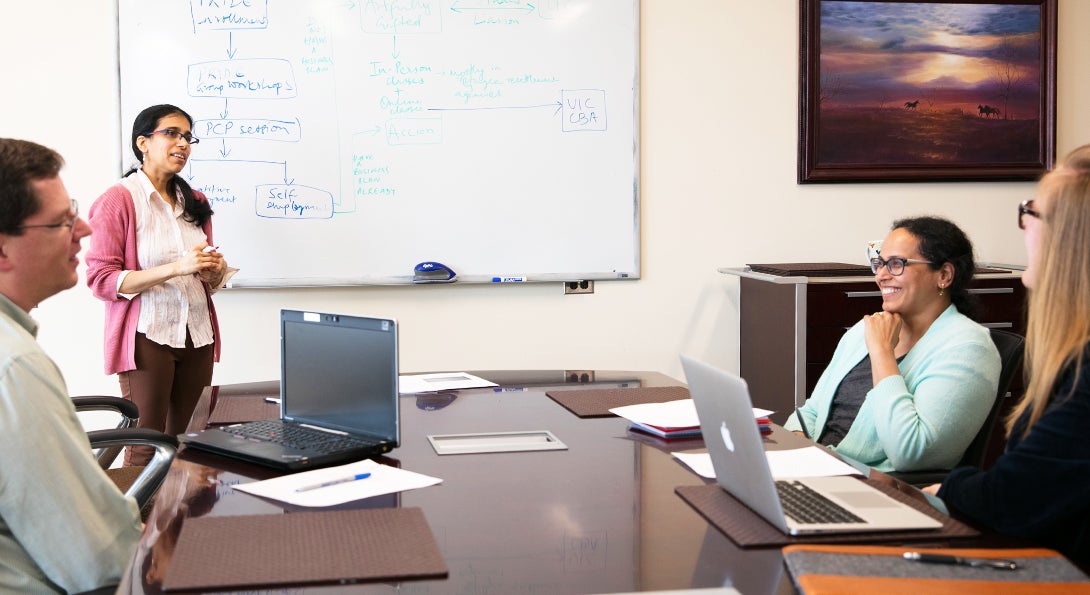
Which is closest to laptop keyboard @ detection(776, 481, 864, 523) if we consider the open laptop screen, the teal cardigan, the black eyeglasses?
the black eyeglasses

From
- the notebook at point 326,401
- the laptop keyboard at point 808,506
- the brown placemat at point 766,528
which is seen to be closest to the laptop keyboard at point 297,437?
the notebook at point 326,401

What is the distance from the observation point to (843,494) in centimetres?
150

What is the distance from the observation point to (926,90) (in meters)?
4.29

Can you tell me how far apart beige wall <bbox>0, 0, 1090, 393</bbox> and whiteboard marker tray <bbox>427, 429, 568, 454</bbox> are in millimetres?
2031

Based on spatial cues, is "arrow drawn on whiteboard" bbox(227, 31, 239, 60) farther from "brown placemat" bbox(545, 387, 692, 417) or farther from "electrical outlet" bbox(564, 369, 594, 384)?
"brown placemat" bbox(545, 387, 692, 417)

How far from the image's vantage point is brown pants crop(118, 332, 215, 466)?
314 centimetres

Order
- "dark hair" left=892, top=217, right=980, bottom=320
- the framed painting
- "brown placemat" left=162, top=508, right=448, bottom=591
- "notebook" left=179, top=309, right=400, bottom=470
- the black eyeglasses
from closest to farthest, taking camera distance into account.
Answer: "brown placemat" left=162, top=508, right=448, bottom=591 < the black eyeglasses < "notebook" left=179, top=309, right=400, bottom=470 < "dark hair" left=892, top=217, right=980, bottom=320 < the framed painting

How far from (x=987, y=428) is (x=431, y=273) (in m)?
2.28

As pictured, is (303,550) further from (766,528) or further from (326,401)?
(326,401)

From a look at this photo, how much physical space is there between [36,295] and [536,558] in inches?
38.7

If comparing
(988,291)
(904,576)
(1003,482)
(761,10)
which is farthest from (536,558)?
(761,10)

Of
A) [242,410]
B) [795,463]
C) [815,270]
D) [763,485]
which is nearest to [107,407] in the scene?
[242,410]

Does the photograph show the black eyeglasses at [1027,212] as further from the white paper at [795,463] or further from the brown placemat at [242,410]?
the brown placemat at [242,410]

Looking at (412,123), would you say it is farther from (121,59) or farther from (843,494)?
(843,494)
